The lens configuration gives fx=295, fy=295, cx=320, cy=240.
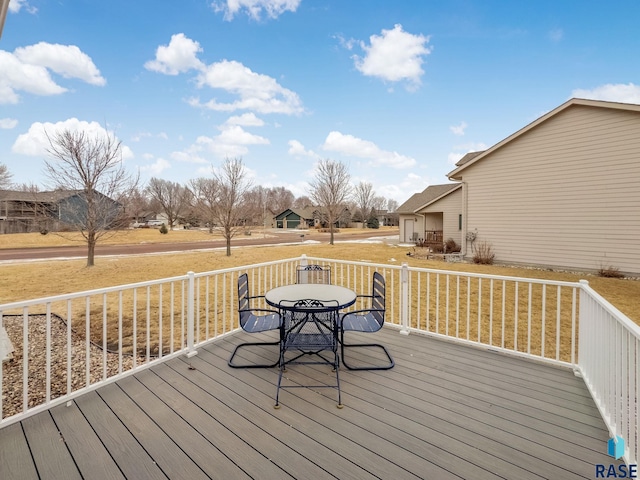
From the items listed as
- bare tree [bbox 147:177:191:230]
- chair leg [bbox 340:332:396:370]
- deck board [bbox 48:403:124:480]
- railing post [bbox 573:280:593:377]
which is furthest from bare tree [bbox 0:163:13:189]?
railing post [bbox 573:280:593:377]

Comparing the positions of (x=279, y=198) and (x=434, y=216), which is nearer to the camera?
(x=434, y=216)

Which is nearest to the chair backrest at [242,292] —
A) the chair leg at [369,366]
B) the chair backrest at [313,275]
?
the chair backrest at [313,275]

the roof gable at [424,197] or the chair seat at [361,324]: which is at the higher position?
the roof gable at [424,197]

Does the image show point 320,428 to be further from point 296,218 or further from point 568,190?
point 296,218

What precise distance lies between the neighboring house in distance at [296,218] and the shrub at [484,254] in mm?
37319

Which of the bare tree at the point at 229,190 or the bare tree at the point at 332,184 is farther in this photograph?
Answer: the bare tree at the point at 332,184

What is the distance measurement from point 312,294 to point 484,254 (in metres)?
11.1

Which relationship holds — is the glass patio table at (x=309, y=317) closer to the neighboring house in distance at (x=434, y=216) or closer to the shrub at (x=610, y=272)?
the shrub at (x=610, y=272)

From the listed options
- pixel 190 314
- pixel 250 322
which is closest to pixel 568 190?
pixel 250 322

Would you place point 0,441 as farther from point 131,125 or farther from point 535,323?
point 131,125

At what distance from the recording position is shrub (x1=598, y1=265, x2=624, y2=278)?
360 inches

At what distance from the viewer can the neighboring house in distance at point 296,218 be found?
49.9 m

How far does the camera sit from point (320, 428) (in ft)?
7.16

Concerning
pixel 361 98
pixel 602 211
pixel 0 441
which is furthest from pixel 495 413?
pixel 361 98
